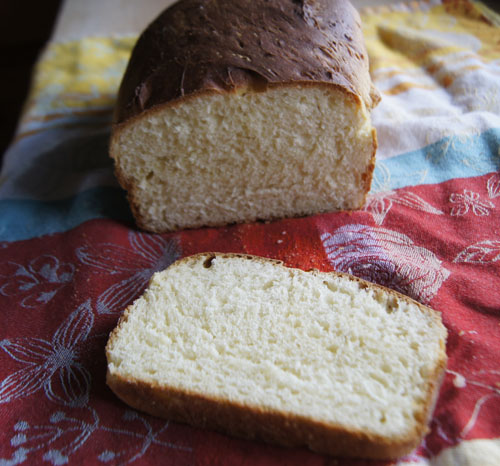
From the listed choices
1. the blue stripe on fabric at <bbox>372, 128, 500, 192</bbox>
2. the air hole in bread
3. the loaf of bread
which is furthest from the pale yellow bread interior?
the air hole in bread

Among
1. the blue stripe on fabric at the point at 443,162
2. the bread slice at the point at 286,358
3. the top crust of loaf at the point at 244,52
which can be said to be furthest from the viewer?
the blue stripe on fabric at the point at 443,162

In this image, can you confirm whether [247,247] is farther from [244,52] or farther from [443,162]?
[443,162]

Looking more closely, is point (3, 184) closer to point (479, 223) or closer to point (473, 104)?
point (479, 223)

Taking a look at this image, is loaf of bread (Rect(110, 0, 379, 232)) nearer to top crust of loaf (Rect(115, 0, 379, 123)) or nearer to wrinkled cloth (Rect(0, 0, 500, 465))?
top crust of loaf (Rect(115, 0, 379, 123))

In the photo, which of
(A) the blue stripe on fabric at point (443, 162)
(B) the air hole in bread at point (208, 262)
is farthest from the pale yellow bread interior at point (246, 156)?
(B) the air hole in bread at point (208, 262)

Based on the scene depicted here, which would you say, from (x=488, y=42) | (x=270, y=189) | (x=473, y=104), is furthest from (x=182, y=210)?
(x=488, y=42)

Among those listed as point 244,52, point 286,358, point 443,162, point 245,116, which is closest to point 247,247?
point 245,116

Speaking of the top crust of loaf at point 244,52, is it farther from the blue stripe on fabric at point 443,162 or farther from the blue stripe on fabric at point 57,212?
the blue stripe on fabric at point 57,212
